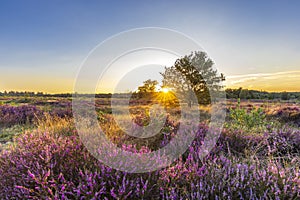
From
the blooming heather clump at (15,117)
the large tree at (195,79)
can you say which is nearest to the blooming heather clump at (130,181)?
the blooming heather clump at (15,117)

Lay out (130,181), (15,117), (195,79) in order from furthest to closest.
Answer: (195,79)
(15,117)
(130,181)

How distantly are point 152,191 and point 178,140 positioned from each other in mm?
1855

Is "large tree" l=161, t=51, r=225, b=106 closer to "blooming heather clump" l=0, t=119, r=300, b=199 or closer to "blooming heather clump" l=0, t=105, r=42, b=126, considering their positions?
"blooming heather clump" l=0, t=105, r=42, b=126

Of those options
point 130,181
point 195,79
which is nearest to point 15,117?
point 130,181

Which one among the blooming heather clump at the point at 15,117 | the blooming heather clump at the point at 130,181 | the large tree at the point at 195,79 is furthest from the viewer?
the large tree at the point at 195,79

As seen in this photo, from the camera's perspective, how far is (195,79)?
1592 centimetres

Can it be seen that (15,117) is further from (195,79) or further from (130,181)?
(195,79)

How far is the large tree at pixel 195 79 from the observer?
54.1 ft

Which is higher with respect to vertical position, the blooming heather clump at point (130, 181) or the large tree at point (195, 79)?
the large tree at point (195, 79)

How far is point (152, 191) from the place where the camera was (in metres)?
2.03

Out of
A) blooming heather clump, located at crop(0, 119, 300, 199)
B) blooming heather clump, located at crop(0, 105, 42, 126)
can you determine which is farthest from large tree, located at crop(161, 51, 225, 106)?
blooming heather clump, located at crop(0, 119, 300, 199)

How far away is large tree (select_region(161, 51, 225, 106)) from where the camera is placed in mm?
16500

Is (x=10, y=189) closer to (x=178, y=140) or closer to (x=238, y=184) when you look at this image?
(x=238, y=184)

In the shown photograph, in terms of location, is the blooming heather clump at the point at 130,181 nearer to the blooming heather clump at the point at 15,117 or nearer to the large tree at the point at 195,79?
the blooming heather clump at the point at 15,117
